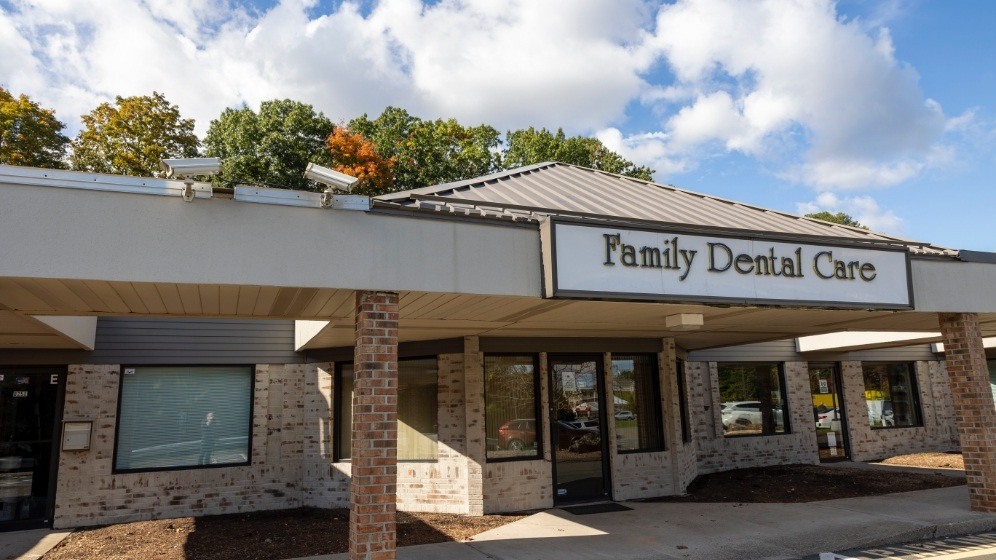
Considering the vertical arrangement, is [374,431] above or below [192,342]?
below

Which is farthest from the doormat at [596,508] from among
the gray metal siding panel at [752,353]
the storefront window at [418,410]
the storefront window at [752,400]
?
the storefront window at [752,400]

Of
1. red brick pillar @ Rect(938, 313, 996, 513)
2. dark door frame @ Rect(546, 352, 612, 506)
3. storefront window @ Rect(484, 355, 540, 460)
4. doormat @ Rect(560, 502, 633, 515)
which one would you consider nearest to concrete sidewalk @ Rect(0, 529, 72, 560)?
storefront window @ Rect(484, 355, 540, 460)

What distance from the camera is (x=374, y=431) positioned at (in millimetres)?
5430

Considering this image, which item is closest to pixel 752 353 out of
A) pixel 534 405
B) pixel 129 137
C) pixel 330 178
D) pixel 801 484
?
pixel 801 484

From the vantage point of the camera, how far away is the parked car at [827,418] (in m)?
16.1

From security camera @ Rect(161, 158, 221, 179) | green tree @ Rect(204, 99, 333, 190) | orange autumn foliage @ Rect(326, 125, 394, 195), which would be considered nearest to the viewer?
security camera @ Rect(161, 158, 221, 179)

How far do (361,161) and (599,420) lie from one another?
1813cm

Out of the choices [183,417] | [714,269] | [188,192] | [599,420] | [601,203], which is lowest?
[599,420]

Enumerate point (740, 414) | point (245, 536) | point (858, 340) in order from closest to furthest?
point (245, 536), point (858, 340), point (740, 414)

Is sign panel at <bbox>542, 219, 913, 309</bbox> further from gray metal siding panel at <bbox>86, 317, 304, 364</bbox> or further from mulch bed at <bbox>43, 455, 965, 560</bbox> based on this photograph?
gray metal siding panel at <bbox>86, 317, 304, 364</bbox>

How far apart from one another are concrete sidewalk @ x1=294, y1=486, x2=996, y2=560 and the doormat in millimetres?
202

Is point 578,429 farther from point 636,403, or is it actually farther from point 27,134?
point 27,134

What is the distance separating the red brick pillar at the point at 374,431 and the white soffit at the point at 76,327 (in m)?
4.25

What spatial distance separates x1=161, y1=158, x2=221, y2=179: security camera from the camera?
4887 millimetres
